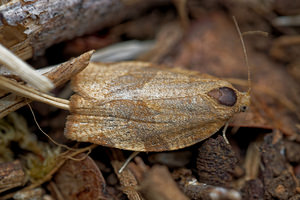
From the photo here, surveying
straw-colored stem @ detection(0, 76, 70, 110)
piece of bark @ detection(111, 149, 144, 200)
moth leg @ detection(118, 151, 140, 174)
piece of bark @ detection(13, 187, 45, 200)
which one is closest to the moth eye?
moth leg @ detection(118, 151, 140, 174)

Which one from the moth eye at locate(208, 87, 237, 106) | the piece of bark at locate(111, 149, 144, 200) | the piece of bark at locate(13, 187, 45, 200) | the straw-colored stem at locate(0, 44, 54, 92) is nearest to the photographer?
the straw-colored stem at locate(0, 44, 54, 92)

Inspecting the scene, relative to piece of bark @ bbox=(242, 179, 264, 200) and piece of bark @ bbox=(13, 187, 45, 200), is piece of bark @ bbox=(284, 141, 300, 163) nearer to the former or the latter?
piece of bark @ bbox=(242, 179, 264, 200)

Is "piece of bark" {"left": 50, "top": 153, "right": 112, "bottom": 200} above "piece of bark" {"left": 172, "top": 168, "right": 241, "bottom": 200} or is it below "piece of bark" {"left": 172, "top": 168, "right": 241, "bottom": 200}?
above

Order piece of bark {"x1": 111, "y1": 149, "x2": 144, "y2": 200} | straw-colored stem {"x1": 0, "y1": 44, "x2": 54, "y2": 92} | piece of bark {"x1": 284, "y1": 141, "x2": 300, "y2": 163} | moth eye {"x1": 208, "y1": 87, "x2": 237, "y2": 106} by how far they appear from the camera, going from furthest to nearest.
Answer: piece of bark {"x1": 284, "y1": 141, "x2": 300, "y2": 163}, moth eye {"x1": 208, "y1": 87, "x2": 237, "y2": 106}, piece of bark {"x1": 111, "y1": 149, "x2": 144, "y2": 200}, straw-colored stem {"x1": 0, "y1": 44, "x2": 54, "y2": 92}

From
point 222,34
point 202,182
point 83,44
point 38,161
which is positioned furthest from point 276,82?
point 38,161

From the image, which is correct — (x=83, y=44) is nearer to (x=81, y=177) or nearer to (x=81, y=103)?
(x=81, y=103)

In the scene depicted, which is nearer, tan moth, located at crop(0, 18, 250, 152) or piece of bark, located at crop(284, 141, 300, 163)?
tan moth, located at crop(0, 18, 250, 152)

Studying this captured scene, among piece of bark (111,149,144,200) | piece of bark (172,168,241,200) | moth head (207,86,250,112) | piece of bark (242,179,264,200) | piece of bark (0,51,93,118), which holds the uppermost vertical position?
piece of bark (0,51,93,118)

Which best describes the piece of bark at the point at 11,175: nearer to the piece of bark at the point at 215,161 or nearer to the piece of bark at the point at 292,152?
the piece of bark at the point at 215,161

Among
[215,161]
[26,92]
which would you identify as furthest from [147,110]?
[26,92]

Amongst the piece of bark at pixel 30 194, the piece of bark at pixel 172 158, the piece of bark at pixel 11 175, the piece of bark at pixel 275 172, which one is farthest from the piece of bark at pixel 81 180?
the piece of bark at pixel 275 172
